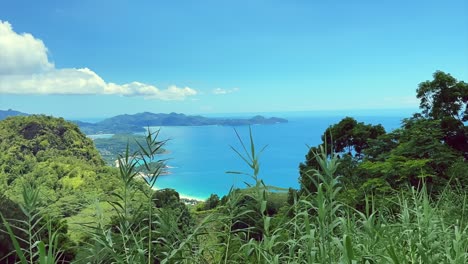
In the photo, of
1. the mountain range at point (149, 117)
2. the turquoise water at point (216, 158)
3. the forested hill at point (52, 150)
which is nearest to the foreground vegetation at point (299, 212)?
the forested hill at point (52, 150)

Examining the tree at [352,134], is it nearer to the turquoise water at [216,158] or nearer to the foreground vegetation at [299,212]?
the foreground vegetation at [299,212]

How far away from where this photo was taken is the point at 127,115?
49469 mm

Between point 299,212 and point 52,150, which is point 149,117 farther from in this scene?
point 299,212

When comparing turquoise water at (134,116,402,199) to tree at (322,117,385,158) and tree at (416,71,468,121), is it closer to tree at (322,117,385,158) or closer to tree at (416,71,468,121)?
tree at (322,117,385,158)

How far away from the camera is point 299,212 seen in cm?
108

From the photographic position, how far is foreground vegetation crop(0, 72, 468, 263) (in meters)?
0.86

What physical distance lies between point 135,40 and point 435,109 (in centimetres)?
5942

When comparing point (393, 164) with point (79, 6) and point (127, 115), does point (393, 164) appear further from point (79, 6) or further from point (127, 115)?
point (127, 115)

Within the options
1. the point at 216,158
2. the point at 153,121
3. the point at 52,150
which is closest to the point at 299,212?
the point at 52,150

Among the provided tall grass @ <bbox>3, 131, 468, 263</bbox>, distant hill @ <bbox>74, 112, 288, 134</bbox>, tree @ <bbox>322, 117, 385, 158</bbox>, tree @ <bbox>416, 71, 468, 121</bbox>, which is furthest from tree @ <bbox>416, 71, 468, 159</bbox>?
distant hill @ <bbox>74, 112, 288, 134</bbox>

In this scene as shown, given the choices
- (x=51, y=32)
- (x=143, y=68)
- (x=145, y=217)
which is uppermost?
(x=51, y=32)

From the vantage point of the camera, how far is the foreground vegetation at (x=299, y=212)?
2.83ft

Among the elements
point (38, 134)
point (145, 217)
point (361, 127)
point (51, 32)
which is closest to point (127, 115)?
point (38, 134)

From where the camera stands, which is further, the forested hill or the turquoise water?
the turquoise water
